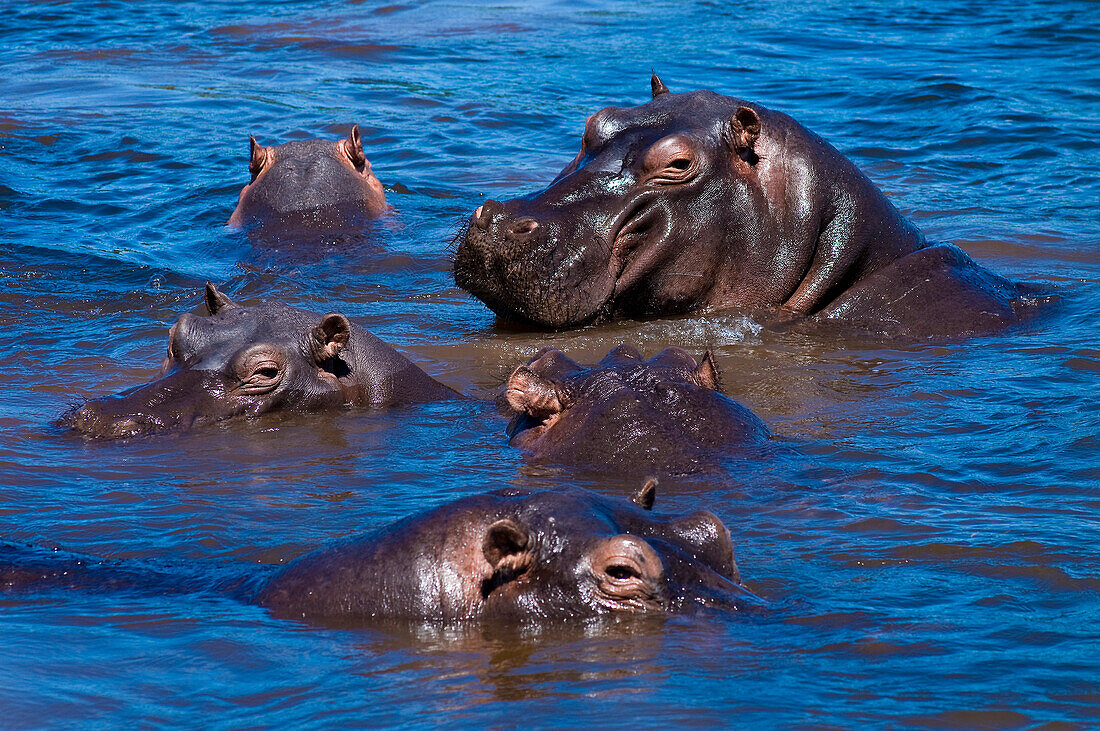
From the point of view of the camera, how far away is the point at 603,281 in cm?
822

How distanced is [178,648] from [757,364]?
434 centimetres

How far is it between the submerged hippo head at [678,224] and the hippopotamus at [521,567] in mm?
3596

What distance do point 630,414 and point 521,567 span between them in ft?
6.26

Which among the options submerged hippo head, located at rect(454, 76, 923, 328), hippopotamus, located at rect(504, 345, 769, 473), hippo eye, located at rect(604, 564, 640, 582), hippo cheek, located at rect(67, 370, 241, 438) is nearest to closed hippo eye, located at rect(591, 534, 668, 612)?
hippo eye, located at rect(604, 564, 640, 582)

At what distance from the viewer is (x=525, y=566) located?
439 centimetres

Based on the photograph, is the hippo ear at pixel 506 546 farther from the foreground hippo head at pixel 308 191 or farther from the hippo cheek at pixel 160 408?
the foreground hippo head at pixel 308 191

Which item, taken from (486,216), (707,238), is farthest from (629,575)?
(707,238)

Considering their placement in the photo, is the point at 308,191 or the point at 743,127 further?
the point at 308,191

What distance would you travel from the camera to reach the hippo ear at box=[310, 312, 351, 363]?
750 centimetres

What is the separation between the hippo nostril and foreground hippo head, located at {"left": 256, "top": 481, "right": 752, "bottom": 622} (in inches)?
143

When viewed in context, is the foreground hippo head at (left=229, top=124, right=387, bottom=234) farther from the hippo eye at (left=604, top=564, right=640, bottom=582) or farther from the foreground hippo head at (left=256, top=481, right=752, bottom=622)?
the hippo eye at (left=604, top=564, right=640, bottom=582)

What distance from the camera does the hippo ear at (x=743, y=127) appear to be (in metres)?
8.25

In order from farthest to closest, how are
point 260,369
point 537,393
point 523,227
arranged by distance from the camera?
1. point 523,227
2. point 260,369
3. point 537,393

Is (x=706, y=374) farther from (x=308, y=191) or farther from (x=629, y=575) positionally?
(x=308, y=191)
